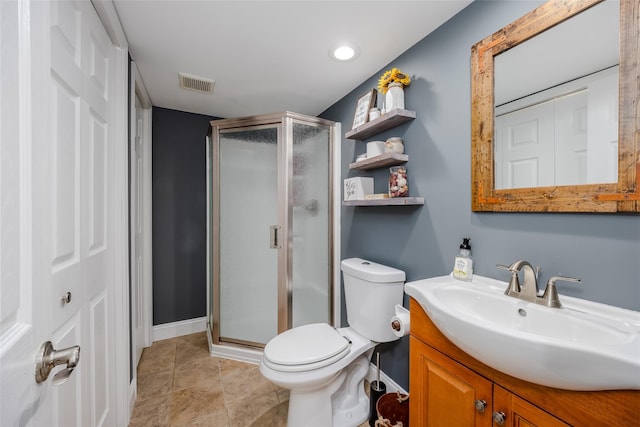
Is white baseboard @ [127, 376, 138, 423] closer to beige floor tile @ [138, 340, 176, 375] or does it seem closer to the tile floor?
the tile floor

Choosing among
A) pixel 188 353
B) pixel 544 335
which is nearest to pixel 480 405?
pixel 544 335

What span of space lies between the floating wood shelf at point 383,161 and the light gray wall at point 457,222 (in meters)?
0.06

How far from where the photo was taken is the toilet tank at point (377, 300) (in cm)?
160

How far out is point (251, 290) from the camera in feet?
7.76

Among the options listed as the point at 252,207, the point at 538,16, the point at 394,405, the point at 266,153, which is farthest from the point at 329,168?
the point at 394,405

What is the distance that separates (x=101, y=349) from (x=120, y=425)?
55cm

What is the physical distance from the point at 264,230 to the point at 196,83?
1.23 meters

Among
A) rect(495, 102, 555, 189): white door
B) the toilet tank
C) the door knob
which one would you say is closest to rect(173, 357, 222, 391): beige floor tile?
the toilet tank

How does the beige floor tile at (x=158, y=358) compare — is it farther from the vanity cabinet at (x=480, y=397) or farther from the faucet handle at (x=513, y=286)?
the faucet handle at (x=513, y=286)

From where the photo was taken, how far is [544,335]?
889 millimetres

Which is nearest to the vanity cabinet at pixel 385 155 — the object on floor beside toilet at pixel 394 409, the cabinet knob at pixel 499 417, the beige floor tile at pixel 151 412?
the cabinet knob at pixel 499 417

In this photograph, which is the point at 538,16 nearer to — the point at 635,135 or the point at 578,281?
the point at 635,135

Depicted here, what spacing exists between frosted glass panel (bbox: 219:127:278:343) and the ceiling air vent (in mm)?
367

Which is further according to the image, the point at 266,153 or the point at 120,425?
the point at 266,153
